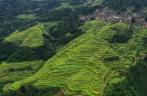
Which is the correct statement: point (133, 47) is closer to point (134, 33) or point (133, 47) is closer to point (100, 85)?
point (134, 33)

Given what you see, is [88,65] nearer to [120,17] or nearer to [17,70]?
[17,70]

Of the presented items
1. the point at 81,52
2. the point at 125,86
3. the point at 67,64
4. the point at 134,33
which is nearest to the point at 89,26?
the point at 134,33

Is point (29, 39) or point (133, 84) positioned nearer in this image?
point (133, 84)

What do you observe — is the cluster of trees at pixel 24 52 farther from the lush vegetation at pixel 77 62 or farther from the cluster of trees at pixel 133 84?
the cluster of trees at pixel 133 84

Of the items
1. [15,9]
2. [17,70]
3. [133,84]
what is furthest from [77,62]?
[15,9]

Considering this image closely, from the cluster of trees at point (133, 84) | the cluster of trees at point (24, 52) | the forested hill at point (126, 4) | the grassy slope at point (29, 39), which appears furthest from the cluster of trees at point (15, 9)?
the cluster of trees at point (133, 84)

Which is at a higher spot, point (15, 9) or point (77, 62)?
point (15, 9)
